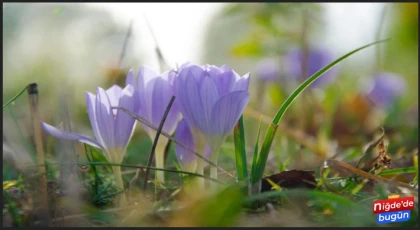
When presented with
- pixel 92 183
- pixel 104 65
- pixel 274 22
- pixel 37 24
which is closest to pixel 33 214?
pixel 92 183

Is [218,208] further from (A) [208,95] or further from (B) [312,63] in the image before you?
(B) [312,63]

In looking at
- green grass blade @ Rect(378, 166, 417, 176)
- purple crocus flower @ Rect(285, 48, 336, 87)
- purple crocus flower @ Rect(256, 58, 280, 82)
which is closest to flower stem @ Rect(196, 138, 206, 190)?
green grass blade @ Rect(378, 166, 417, 176)

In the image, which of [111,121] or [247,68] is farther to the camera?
[247,68]

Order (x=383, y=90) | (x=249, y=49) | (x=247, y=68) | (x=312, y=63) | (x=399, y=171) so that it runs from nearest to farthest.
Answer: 1. (x=399, y=171)
2. (x=249, y=49)
3. (x=312, y=63)
4. (x=383, y=90)
5. (x=247, y=68)

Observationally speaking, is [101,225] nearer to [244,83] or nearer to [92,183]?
[92,183]

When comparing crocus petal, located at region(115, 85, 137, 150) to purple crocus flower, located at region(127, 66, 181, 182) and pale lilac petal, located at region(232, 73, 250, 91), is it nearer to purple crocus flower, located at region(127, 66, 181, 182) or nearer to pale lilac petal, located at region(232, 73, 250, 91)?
purple crocus flower, located at region(127, 66, 181, 182)

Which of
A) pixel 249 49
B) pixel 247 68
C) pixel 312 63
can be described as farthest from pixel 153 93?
pixel 247 68
